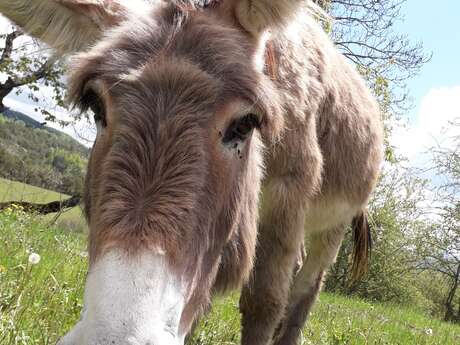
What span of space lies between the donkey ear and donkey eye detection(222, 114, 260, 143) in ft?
1.71

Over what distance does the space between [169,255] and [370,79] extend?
47.0 feet

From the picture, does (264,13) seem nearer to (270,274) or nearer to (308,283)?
(270,274)

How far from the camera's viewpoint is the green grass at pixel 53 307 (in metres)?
2.57

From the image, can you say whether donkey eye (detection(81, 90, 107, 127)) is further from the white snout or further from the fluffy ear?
the white snout

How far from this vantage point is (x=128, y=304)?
1.48 meters

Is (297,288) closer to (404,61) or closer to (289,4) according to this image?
(289,4)

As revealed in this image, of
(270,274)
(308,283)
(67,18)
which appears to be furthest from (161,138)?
(308,283)

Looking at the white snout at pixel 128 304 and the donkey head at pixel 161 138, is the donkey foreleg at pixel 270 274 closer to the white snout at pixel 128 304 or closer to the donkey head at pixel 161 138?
the donkey head at pixel 161 138

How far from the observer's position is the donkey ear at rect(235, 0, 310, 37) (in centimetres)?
244

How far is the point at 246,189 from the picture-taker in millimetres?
2635

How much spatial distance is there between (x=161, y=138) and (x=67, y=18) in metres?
1.19

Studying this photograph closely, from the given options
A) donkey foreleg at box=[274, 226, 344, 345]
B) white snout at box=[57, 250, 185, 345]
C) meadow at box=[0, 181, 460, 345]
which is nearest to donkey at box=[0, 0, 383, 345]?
white snout at box=[57, 250, 185, 345]

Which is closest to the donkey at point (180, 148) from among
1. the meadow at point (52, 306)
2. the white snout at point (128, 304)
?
the white snout at point (128, 304)

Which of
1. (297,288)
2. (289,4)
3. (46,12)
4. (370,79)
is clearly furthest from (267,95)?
(370,79)
